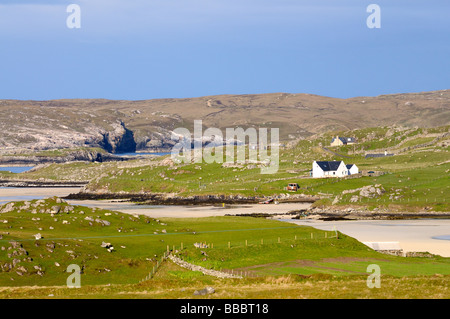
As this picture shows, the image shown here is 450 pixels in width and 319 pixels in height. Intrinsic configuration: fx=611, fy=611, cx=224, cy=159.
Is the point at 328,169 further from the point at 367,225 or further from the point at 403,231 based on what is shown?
the point at 403,231

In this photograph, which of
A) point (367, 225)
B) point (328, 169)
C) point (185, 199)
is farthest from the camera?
point (328, 169)

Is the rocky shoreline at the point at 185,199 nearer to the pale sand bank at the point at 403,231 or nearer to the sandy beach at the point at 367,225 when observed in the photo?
the sandy beach at the point at 367,225

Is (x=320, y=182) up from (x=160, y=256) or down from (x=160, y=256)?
up

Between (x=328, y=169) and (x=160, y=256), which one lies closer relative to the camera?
(x=160, y=256)

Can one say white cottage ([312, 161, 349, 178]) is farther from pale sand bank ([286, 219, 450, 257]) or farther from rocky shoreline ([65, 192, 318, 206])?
pale sand bank ([286, 219, 450, 257])

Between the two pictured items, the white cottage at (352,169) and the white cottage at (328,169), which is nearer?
the white cottage at (352,169)

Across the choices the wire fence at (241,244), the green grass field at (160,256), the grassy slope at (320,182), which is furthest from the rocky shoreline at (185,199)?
the wire fence at (241,244)

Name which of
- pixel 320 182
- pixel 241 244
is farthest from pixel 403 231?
pixel 320 182

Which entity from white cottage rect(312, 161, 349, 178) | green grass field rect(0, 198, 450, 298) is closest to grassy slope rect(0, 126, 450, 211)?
white cottage rect(312, 161, 349, 178)

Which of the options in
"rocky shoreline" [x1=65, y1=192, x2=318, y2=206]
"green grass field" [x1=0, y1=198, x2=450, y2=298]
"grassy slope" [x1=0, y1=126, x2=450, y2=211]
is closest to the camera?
"green grass field" [x1=0, y1=198, x2=450, y2=298]
